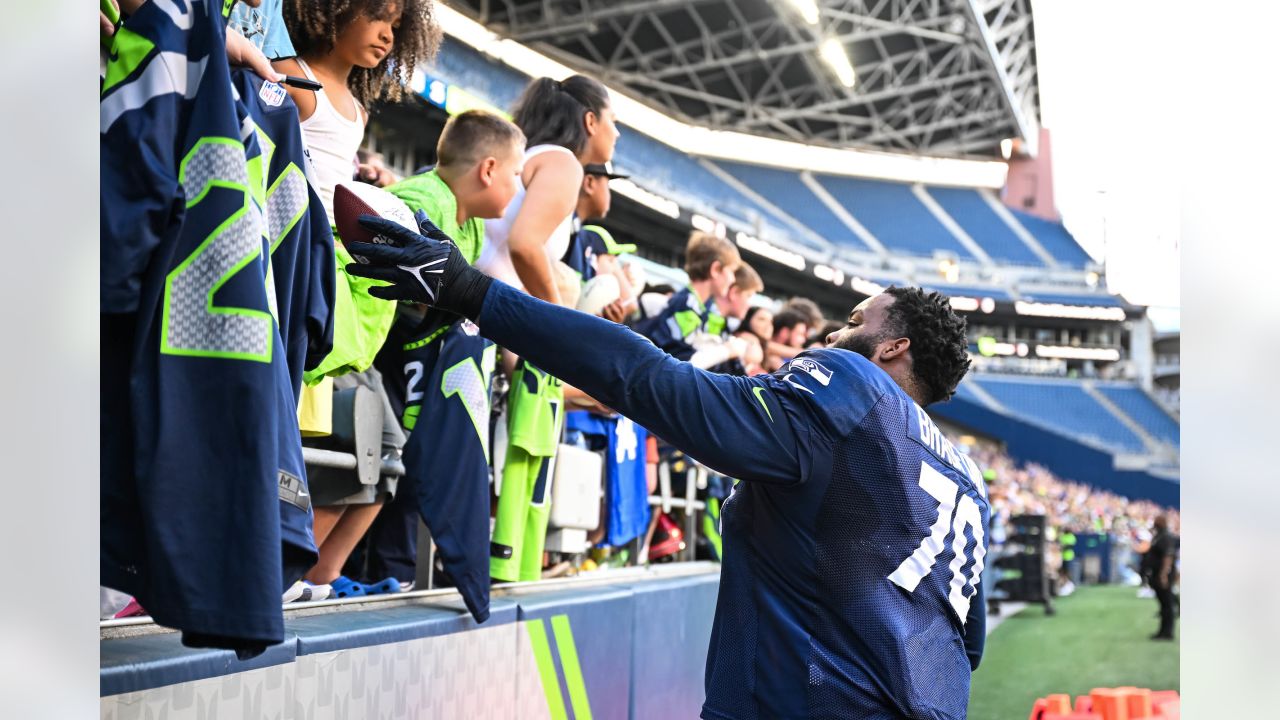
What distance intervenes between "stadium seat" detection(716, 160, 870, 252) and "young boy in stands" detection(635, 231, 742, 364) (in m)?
30.1

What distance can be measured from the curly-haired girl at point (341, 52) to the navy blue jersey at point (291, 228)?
0.64 meters

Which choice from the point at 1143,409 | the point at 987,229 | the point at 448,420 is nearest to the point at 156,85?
the point at 448,420

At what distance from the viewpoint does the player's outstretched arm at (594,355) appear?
174 centimetres

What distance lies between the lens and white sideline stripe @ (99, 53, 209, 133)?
4.91 ft

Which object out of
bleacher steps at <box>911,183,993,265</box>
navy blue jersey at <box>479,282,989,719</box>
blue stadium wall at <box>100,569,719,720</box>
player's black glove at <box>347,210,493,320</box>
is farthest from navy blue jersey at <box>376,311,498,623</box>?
bleacher steps at <box>911,183,993,265</box>

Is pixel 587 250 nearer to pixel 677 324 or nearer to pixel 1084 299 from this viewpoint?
pixel 677 324

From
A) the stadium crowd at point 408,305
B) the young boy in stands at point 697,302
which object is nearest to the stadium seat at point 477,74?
the young boy in stands at point 697,302

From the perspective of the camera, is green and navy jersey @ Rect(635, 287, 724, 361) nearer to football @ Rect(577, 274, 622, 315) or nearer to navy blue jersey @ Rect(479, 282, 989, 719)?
football @ Rect(577, 274, 622, 315)

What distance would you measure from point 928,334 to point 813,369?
0.45 metres

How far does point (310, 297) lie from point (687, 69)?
94.1 ft

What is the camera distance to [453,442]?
2.92 m

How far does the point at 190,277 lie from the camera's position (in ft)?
4.91
